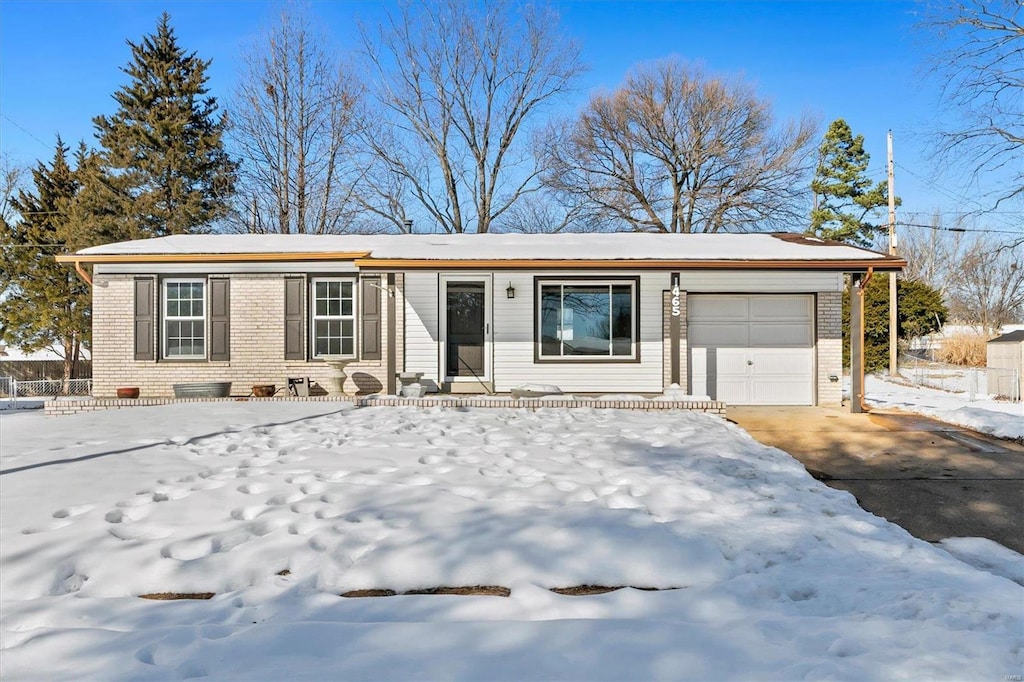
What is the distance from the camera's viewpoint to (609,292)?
10773 millimetres

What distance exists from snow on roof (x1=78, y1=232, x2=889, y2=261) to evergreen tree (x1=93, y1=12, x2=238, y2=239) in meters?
12.4

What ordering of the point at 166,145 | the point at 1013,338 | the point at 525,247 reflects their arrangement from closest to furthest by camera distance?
the point at 525,247 → the point at 1013,338 → the point at 166,145

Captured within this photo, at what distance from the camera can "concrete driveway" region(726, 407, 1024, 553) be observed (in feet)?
14.7

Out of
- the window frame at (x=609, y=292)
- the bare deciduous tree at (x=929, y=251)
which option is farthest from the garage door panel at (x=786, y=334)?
the bare deciduous tree at (x=929, y=251)

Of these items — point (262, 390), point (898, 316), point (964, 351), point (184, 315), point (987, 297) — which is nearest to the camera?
point (262, 390)

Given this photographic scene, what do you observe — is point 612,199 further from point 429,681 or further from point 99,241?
point 429,681

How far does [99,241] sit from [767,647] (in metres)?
26.3

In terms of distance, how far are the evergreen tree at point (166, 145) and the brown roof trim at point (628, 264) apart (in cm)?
1766

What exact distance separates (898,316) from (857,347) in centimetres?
1363

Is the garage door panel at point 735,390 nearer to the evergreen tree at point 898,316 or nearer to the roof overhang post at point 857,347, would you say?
the roof overhang post at point 857,347

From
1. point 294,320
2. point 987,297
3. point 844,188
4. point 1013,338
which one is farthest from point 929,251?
point 294,320

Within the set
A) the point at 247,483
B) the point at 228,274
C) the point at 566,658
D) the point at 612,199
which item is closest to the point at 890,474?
the point at 566,658

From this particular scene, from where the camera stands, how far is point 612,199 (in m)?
24.2

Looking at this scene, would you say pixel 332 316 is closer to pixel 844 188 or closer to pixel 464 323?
pixel 464 323
